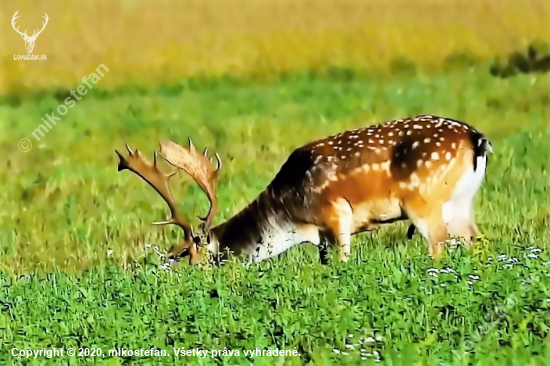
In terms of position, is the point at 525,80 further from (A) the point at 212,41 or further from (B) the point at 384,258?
(A) the point at 212,41

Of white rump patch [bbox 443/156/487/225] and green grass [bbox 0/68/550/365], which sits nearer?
green grass [bbox 0/68/550/365]

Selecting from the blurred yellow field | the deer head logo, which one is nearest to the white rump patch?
the blurred yellow field

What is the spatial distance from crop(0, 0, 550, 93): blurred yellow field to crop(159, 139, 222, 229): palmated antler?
441 mm

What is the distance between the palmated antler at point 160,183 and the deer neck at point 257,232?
143 mm

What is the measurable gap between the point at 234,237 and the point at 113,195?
81 cm

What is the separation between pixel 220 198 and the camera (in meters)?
5.20

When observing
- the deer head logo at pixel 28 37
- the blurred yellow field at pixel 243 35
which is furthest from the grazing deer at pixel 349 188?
the deer head logo at pixel 28 37

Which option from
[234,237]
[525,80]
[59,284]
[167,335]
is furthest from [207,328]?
[525,80]

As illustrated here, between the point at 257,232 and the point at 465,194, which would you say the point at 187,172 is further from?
the point at 465,194

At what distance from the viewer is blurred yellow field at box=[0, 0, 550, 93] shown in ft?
16.9

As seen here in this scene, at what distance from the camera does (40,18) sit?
16.9ft

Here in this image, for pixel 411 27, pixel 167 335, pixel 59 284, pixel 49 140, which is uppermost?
pixel 411 27

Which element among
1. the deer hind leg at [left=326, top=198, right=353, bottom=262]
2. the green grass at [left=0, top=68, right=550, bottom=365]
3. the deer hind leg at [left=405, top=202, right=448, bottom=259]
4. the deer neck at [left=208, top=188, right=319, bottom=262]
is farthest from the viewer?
the deer neck at [left=208, top=188, right=319, bottom=262]

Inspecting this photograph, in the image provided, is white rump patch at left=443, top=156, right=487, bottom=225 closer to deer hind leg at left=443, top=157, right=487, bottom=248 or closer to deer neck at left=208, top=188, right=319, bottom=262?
deer hind leg at left=443, top=157, right=487, bottom=248
